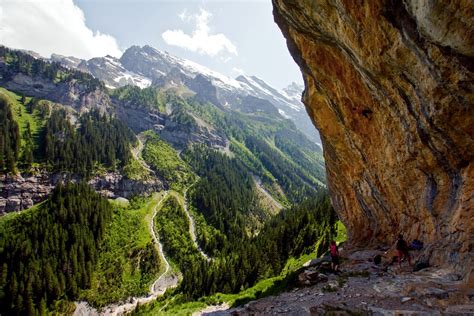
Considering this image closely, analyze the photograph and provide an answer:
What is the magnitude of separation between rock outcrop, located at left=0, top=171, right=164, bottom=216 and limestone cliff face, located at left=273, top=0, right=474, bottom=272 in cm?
13380

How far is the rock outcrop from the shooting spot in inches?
4813

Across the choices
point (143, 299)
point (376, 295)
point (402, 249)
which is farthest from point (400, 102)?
point (143, 299)

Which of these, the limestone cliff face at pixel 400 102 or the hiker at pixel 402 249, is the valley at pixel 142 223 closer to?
the hiker at pixel 402 249

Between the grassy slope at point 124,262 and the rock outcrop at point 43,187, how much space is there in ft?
76.6

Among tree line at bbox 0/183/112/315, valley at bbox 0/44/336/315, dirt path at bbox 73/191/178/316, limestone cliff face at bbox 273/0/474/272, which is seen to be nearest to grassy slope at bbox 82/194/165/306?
valley at bbox 0/44/336/315

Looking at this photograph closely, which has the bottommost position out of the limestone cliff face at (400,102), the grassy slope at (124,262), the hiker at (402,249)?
the grassy slope at (124,262)

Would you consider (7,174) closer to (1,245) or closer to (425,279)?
(1,245)

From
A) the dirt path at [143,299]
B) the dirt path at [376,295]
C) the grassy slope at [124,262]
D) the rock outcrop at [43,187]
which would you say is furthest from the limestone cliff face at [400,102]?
the rock outcrop at [43,187]

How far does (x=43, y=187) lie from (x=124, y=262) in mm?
57881

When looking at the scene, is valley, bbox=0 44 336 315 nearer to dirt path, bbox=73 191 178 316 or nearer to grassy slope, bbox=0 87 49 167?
dirt path, bbox=73 191 178 316

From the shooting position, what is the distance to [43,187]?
5271 inches

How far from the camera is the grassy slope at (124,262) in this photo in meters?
93.1

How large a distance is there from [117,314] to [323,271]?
80.0 meters

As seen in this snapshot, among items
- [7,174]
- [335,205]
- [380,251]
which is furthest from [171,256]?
[380,251]
